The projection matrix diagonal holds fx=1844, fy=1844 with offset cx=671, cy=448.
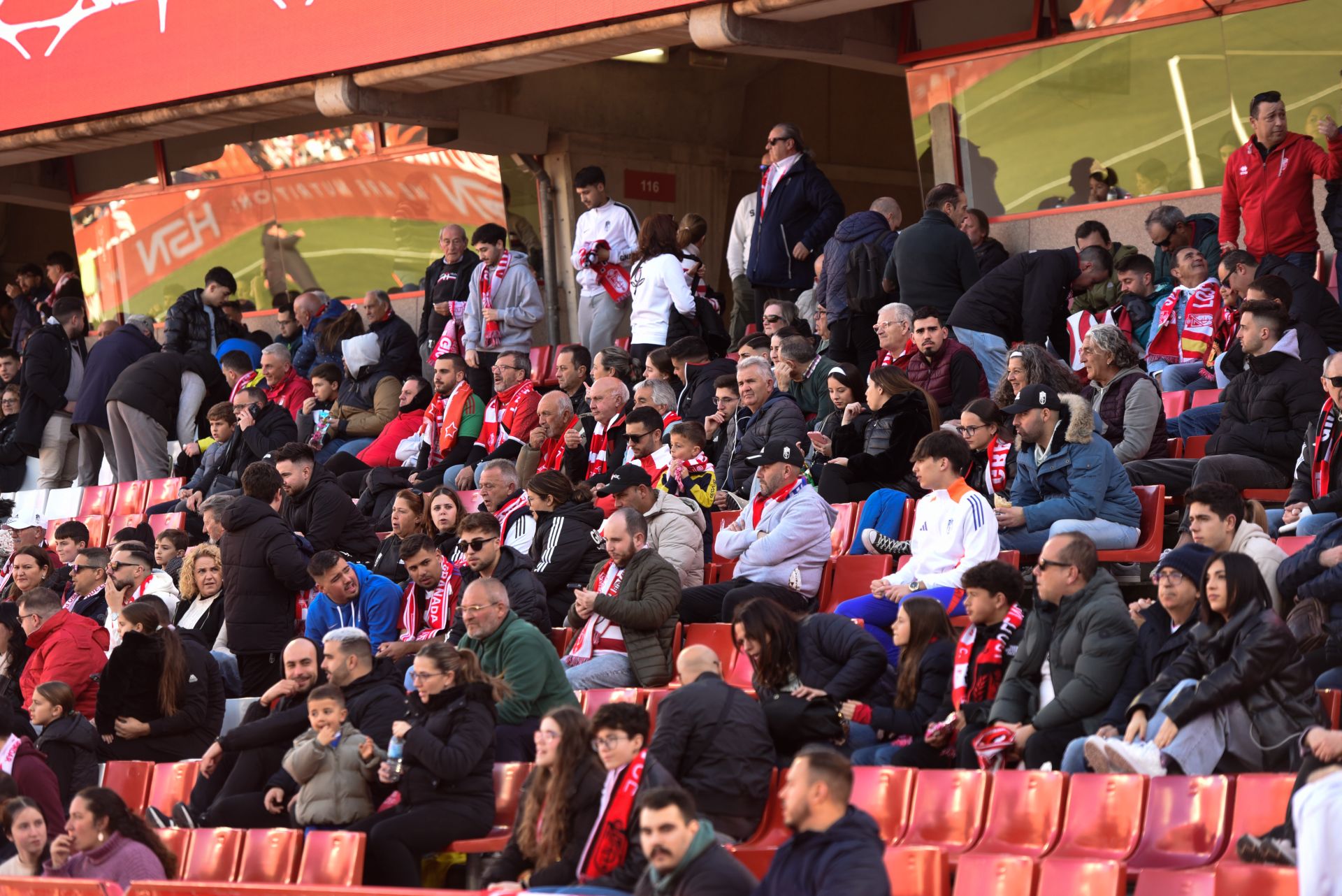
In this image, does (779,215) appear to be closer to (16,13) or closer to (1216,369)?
(1216,369)

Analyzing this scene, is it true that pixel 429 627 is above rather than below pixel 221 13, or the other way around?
below

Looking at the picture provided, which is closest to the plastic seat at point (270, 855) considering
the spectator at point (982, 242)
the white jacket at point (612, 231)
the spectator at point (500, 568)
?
the spectator at point (500, 568)

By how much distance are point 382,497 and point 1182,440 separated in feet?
16.0

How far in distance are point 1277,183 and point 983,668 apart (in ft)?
15.7

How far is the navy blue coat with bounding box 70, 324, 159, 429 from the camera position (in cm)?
1474

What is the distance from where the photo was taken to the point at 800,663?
6902 mm

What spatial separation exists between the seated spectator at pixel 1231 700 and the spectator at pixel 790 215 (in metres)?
6.33

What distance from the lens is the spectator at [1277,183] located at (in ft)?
33.6

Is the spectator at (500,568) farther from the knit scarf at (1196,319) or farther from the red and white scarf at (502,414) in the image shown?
the knit scarf at (1196,319)

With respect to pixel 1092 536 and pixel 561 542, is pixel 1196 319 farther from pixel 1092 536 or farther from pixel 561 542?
pixel 561 542

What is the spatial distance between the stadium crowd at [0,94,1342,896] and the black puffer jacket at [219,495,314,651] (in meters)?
0.02

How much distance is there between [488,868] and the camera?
628 centimetres

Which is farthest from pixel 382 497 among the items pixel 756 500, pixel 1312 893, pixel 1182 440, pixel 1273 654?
pixel 1312 893

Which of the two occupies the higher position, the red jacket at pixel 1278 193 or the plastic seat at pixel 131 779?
the red jacket at pixel 1278 193
